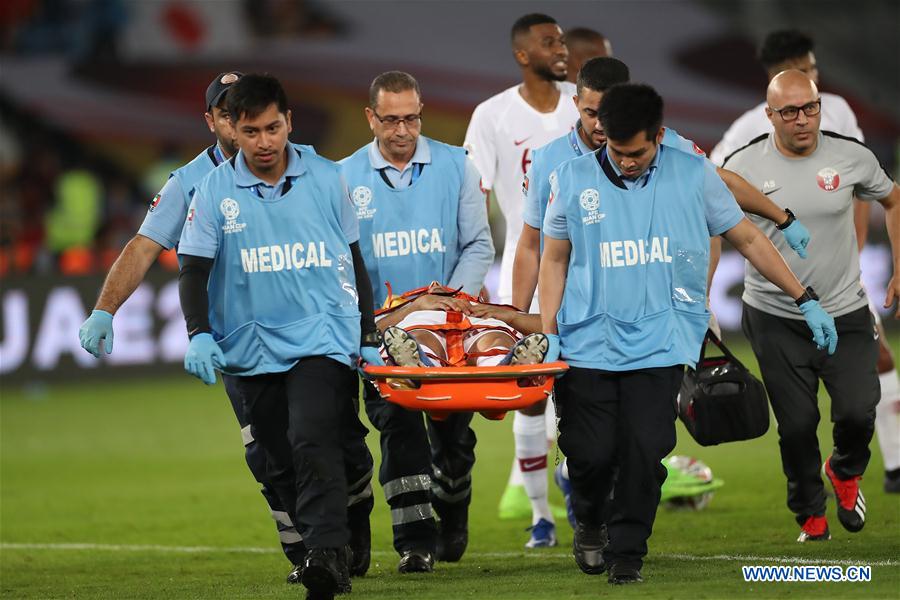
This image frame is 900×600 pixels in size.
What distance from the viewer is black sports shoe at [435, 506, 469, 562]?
795 cm

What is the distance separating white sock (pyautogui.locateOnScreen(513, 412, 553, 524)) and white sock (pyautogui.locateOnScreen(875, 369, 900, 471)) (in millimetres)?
2236

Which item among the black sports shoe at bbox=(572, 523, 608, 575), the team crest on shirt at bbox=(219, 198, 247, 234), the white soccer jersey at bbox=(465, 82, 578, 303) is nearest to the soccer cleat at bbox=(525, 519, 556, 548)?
the white soccer jersey at bbox=(465, 82, 578, 303)

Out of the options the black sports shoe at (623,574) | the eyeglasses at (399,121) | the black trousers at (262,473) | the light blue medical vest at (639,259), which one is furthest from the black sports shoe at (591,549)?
the eyeglasses at (399,121)

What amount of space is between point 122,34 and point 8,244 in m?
5.86

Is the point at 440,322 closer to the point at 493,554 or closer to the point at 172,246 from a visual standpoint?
the point at 172,246

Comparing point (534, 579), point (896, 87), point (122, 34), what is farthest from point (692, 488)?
point (122, 34)

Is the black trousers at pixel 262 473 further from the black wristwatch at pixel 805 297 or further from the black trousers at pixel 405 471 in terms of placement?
the black wristwatch at pixel 805 297

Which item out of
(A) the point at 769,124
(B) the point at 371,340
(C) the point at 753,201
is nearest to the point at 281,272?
(B) the point at 371,340

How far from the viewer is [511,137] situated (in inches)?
347

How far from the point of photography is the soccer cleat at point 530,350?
6.59m

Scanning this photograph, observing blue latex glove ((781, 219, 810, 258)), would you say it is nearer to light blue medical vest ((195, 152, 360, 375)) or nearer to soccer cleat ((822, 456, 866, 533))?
soccer cleat ((822, 456, 866, 533))

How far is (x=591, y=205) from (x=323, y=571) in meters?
1.86

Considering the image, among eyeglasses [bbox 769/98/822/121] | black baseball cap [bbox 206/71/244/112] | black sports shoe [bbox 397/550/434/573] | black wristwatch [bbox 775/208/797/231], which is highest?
black baseball cap [bbox 206/71/244/112]

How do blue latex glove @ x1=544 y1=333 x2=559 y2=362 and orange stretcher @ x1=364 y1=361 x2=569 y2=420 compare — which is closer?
orange stretcher @ x1=364 y1=361 x2=569 y2=420
